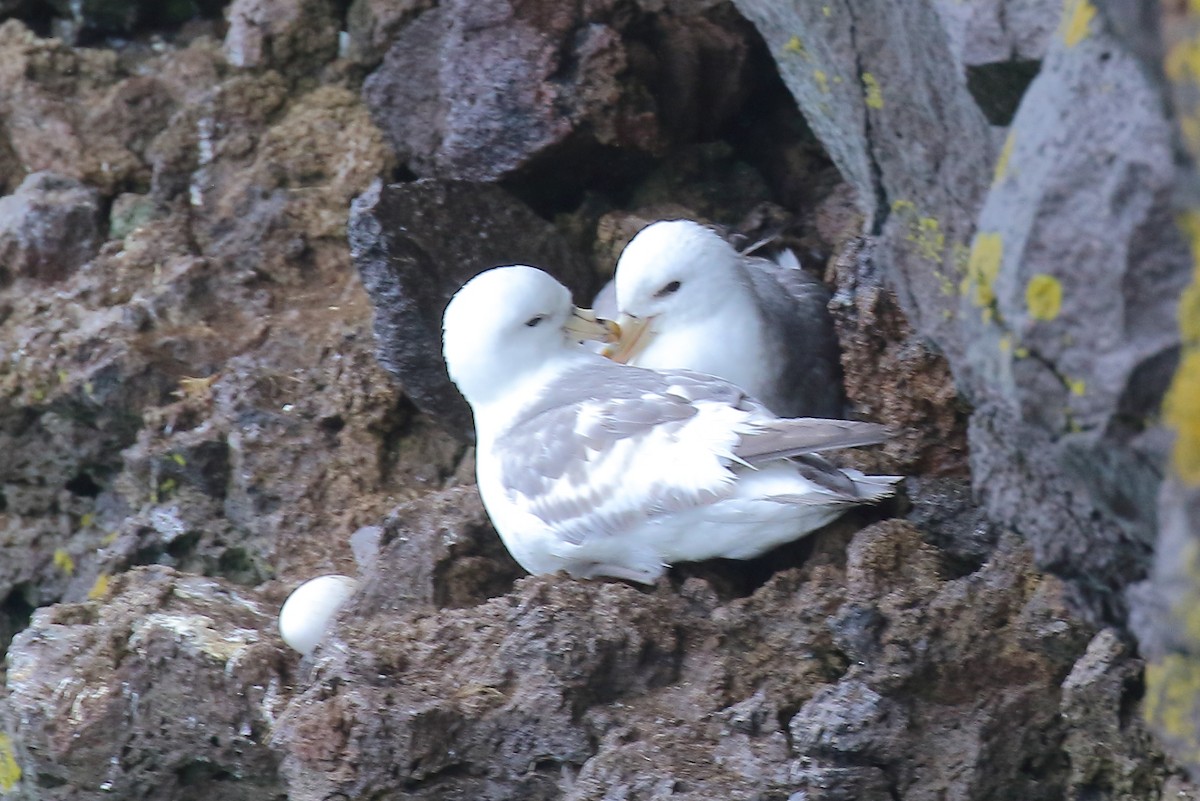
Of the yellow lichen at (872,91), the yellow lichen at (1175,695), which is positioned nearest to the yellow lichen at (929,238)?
the yellow lichen at (872,91)

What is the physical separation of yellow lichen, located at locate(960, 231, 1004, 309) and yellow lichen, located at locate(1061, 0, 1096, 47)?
289mm

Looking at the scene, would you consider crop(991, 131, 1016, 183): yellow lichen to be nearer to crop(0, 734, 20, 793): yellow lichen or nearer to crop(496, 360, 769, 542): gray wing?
crop(496, 360, 769, 542): gray wing

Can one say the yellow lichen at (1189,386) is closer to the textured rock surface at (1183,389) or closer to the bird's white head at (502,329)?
the textured rock surface at (1183,389)

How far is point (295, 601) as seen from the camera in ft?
13.1

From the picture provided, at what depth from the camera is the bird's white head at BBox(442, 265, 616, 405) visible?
12.8ft

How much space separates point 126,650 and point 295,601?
1.47ft

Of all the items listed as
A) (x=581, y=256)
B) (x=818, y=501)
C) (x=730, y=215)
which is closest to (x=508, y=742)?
(x=818, y=501)

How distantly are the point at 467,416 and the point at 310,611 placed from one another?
0.92 metres

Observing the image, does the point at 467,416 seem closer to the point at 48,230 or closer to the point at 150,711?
the point at 150,711

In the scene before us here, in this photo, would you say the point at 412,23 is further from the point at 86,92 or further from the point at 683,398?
the point at 683,398

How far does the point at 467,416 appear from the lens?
4621 millimetres

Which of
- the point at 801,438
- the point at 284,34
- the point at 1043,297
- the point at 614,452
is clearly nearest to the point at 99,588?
the point at 614,452

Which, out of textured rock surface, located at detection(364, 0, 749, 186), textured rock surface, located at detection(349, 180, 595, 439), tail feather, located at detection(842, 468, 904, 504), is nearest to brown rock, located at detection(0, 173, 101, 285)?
textured rock surface, located at detection(364, 0, 749, 186)

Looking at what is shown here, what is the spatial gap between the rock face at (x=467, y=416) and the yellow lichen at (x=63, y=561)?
2cm
